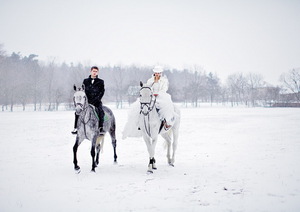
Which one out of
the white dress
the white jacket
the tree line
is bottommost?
the white dress

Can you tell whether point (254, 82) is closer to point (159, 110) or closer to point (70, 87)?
point (70, 87)

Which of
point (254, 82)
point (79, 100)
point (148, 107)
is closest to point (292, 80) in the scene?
point (254, 82)

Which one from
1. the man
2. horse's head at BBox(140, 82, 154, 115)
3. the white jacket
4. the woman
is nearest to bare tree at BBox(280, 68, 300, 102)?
the white jacket

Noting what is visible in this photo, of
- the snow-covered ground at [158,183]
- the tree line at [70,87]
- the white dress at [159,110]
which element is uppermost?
the tree line at [70,87]

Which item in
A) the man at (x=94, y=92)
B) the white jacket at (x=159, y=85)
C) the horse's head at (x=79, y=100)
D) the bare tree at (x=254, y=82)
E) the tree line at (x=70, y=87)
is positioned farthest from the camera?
the bare tree at (x=254, y=82)

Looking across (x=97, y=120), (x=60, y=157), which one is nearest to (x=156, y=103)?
(x=97, y=120)

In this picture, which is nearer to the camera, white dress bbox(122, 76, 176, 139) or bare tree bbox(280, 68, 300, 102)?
white dress bbox(122, 76, 176, 139)

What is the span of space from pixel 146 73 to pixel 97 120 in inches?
2391

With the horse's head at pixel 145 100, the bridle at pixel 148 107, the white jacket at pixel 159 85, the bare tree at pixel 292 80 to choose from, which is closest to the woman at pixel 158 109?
the white jacket at pixel 159 85

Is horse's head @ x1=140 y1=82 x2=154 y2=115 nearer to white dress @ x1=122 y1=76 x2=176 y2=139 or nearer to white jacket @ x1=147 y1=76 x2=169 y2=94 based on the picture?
white dress @ x1=122 y1=76 x2=176 y2=139

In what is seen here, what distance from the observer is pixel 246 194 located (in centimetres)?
437

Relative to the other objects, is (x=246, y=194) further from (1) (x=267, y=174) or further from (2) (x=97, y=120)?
(2) (x=97, y=120)

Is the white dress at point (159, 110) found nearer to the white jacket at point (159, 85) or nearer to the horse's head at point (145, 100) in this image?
the white jacket at point (159, 85)

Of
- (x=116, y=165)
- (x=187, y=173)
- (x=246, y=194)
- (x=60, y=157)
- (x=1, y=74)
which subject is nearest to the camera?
(x=246, y=194)
